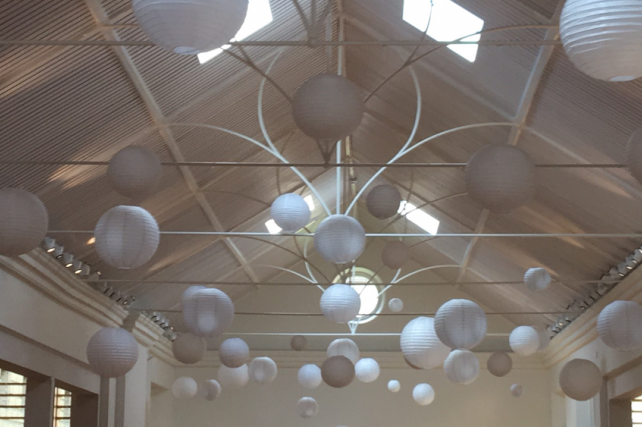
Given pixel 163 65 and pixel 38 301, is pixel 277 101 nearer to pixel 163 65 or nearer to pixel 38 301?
pixel 163 65

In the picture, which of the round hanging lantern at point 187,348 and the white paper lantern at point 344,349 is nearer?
the round hanging lantern at point 187,348

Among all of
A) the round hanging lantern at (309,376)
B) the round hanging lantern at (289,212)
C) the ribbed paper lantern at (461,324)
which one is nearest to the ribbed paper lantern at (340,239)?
the ribbed paper lantern at (461,324)

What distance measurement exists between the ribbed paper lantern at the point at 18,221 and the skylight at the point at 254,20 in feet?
10.6

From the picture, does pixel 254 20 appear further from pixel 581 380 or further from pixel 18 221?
pixel 581 380

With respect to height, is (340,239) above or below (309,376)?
above

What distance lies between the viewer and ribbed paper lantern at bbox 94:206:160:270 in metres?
7.10

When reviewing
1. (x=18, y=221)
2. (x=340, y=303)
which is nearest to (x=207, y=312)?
(x=340, y=303)

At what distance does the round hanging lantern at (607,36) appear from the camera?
4.06m

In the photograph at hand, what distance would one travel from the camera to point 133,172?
273 inches

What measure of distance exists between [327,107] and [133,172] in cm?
225

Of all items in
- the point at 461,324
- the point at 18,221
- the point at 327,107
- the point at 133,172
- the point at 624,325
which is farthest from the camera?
the point at 624,325

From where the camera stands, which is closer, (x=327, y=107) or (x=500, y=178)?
(x=327, y=107)

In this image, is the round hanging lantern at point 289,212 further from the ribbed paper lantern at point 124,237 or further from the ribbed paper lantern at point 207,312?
the ribbed paper lantern at point 124,237

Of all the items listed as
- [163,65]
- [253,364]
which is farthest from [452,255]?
[163,65]
